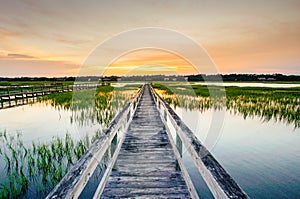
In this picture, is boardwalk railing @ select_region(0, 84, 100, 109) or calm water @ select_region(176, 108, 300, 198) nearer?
calm water @ select_region(176, 108, 300, 198)

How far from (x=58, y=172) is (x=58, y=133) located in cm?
509

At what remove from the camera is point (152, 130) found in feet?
23.4

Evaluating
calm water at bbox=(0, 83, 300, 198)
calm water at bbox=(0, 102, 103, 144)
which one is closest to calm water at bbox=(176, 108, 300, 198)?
calm water at bbox=(0, 83, 300, 198)

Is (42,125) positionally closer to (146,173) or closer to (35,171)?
(35,171)

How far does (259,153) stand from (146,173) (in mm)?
5415

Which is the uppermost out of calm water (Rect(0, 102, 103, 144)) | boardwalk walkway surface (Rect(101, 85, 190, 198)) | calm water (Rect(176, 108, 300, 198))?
boardwalk walkway surface (Rect(101, 85, 190, 198))

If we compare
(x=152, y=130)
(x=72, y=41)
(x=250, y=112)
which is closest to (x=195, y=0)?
(x=250, y=112)

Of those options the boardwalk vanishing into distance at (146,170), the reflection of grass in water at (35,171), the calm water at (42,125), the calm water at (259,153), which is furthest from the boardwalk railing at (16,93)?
the calm water at (259,153)

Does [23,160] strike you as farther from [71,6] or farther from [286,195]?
[71,6]

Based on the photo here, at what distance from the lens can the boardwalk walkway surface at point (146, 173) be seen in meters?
3.13

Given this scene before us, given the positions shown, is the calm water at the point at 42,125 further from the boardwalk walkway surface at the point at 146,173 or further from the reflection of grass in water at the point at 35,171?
the boardwalk walkway surface at the point at 146,173

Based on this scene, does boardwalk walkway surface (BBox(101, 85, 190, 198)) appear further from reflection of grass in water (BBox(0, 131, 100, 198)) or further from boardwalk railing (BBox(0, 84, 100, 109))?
boardwalk railing (BBox(0, 84, 100, 109))

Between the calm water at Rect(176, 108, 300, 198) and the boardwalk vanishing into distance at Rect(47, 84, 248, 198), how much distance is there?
151cm

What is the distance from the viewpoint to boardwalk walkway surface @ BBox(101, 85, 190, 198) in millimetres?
3131
